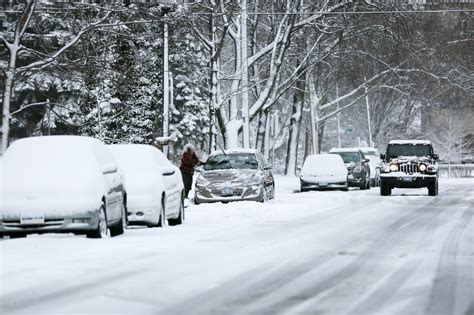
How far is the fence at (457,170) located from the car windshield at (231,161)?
1793 inches

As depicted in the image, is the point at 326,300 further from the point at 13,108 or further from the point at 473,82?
the point at 13,108

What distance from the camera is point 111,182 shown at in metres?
17.7

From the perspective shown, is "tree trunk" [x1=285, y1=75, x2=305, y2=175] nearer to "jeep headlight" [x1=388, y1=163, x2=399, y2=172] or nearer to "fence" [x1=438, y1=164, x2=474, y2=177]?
"fence" [x1=438, y1=164, x2=474, y2=177]

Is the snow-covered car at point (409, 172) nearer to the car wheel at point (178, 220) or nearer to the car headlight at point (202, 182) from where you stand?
the car headlight at point (202, 182)

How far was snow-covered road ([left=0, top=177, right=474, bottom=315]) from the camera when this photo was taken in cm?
940

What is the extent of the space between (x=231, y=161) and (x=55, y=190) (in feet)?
49.2

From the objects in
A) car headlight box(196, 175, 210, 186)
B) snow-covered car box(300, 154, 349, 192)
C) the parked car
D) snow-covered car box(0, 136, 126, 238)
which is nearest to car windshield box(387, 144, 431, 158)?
snow-covered car box(300, 154, 349, 192)

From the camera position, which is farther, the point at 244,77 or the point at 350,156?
the point at 350,156

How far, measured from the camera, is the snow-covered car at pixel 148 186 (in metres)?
20.0

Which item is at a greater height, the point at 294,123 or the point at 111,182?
the point at 294,123

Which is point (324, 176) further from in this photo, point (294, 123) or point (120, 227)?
point (294, 123)

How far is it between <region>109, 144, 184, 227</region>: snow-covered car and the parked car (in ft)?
76.4

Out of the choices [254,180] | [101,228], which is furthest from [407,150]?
[101,228]

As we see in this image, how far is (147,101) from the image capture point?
6475 cm
